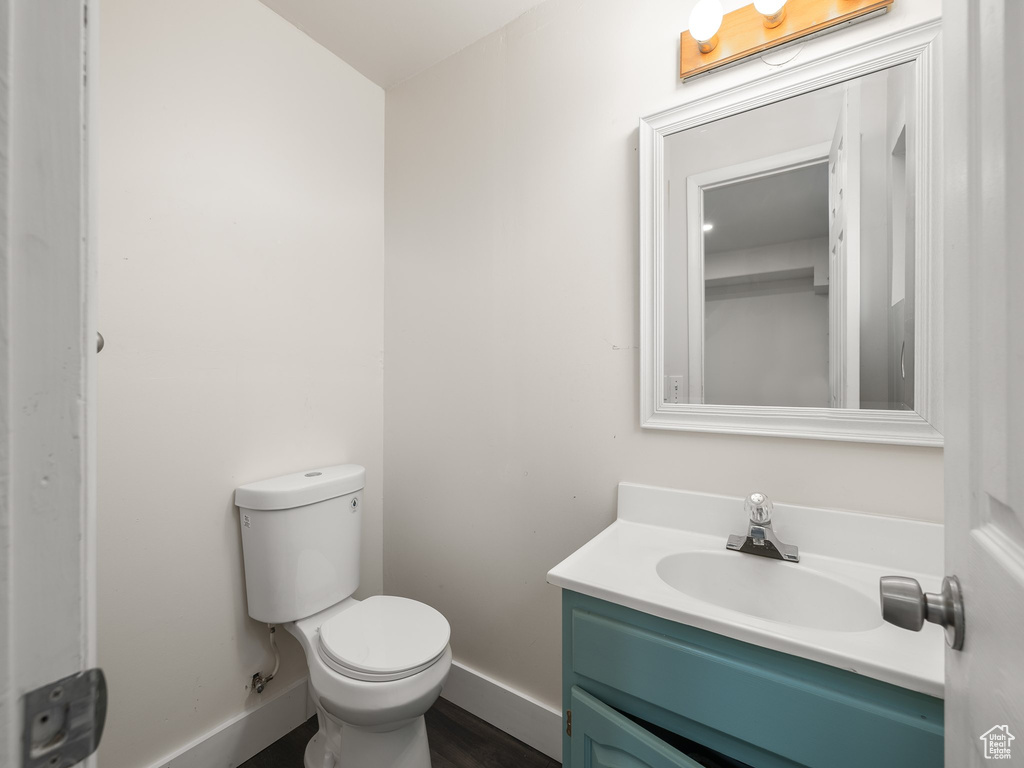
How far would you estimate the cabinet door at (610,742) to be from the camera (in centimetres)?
81

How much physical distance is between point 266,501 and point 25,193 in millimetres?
1222

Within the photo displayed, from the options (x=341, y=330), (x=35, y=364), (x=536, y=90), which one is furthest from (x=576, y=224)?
(x=35, y=364)

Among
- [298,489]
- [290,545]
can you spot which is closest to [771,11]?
[298,489]

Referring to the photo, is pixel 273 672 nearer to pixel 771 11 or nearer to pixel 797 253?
pixel 797 253

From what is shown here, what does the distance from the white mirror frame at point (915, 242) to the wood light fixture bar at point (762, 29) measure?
45 mm

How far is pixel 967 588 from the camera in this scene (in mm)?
436

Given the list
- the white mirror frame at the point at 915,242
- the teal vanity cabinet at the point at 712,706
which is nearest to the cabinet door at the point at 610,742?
the teal vanity cabinet at the point at 712,706

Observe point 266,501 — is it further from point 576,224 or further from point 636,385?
point 576,224

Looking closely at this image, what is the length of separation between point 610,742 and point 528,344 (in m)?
1.02

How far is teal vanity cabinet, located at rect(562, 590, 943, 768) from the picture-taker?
662 mm

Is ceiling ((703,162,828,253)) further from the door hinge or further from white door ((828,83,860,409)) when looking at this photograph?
the door hinge

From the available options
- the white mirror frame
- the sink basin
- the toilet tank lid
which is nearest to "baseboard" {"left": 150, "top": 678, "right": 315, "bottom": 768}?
the toilet tank lid

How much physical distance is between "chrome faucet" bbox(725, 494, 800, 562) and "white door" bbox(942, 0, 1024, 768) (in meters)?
0.55

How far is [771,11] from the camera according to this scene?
107cm
